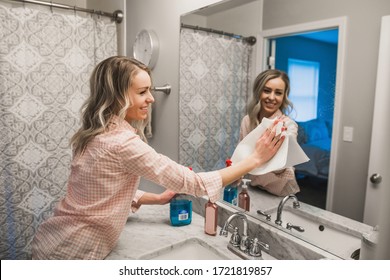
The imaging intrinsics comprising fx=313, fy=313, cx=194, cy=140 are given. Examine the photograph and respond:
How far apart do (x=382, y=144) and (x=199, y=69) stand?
0.89m

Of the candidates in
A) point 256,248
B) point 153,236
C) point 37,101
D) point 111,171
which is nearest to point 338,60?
point 256,248

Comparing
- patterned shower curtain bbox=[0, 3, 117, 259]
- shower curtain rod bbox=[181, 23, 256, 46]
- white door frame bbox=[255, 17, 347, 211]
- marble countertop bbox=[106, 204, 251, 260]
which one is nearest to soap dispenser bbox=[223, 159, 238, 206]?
marble countertop bbox=[106, 204, 251, 260]

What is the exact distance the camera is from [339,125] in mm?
958

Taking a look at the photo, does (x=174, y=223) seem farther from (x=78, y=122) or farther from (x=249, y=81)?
(x=78, y=122)

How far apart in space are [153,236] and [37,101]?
106cm

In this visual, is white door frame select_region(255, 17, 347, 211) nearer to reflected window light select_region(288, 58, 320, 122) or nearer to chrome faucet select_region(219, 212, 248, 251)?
reflected window light select_region(288, 58, 320, 122)

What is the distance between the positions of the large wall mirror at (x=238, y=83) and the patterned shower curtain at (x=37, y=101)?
0.66 metres

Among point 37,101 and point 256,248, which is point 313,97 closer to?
point 256,248

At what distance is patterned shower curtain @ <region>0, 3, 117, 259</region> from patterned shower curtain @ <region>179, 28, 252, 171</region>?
66 centimetres

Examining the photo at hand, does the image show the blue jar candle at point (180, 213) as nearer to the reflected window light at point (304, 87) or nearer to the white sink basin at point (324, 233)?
the white sink basin at point (324, 233)

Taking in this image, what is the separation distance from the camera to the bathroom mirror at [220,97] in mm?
1086

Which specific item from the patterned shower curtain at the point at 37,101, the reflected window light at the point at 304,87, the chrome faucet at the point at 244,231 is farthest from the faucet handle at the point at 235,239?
the patterned shower curtain at the point at 37,101

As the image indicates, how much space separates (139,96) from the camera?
107cm

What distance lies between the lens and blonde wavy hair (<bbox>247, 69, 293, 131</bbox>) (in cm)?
108
